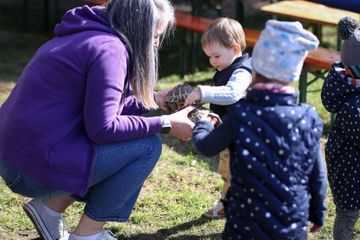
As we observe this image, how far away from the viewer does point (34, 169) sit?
300cm

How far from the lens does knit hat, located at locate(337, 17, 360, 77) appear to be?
3.06 meters

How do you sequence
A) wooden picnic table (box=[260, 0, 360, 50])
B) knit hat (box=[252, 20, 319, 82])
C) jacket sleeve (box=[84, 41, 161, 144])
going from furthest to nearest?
wooden picnic table (box=[260, 0, 360, 50]), jacket sleeve (box=[84, 41, 161, 144]), knit hat (box=[252, 20, 319, 82])

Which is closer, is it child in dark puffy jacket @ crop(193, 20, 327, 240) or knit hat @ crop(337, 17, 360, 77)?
child in dark puffy jacket @ crop(193, 20, 327, 240)

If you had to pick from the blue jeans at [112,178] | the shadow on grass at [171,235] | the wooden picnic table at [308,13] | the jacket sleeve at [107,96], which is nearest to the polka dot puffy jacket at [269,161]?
the jacket sleeve at [107,96]

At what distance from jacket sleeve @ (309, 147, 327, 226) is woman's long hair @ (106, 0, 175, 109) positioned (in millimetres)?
945

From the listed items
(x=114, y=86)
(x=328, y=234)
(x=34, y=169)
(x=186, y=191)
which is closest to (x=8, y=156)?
(x=34, y=169)

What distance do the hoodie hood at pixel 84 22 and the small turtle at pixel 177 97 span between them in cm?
50

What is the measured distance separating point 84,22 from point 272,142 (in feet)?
3.69

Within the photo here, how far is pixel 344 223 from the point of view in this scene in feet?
10.8

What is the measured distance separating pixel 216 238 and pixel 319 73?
2.47 m

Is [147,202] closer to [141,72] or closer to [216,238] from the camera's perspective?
[216,238]

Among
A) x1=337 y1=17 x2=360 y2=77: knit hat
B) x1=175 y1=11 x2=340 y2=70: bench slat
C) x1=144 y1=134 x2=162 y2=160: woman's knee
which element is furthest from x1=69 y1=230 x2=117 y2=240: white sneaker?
x1=175 y1=11 x2=340 y2=70: bench slat

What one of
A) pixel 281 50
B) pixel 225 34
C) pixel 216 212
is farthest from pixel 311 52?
pixel 281 50

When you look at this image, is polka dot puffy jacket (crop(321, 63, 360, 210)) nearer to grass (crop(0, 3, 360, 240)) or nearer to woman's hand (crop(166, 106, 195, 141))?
grass (crop(0, 3, 360, 240))
